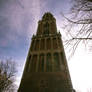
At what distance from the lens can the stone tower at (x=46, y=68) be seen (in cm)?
1102

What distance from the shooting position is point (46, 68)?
43.0 feet

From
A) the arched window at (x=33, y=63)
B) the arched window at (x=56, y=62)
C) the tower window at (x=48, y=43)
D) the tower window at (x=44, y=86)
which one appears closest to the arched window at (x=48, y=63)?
the arched window at (x=56, y=62)

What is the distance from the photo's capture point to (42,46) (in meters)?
16.5

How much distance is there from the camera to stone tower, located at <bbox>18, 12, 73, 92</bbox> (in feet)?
36.2

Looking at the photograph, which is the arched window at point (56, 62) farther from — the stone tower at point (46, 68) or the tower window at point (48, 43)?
the tower window at point (48, 43)

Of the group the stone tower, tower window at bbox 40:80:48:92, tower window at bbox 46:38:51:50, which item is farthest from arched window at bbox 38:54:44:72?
tower window at bbox 46:38:51:50

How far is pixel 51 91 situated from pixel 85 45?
31.3 feet

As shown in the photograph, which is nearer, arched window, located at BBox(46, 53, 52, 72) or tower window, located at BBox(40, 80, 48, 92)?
tower window, located at BBox(40, 80, 48, 92)

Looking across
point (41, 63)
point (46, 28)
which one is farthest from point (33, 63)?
point (46, 28)

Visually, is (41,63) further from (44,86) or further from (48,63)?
(44,86)

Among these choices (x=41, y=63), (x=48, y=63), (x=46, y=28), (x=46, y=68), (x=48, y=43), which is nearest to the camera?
(x=46, y=68)

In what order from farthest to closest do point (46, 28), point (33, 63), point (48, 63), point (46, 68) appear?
point (46, 28)
point (33, 63)
point (48, 63)
point (46, 68)

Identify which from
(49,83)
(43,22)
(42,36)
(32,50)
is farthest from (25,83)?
(43,22)

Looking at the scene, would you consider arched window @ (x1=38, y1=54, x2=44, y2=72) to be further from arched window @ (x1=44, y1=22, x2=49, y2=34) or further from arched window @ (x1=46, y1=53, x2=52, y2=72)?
arched window @ (x1=44, y1=22, x2=49, y2=34)
